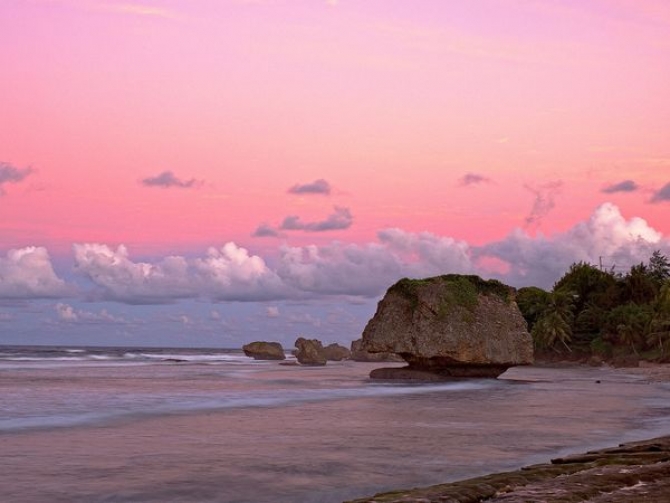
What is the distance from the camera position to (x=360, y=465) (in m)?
13.0

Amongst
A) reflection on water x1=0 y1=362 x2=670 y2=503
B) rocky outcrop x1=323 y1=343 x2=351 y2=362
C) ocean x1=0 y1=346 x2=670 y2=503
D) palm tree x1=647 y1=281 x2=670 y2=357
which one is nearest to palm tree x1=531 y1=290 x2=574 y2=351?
palm tree x1=647 y1=281 x2=670 y2=357

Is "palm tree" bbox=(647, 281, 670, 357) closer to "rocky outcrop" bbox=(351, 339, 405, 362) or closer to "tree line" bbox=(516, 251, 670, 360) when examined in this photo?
"tree line" bbox=(516, 251, 670, 360)

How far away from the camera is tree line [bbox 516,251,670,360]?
7694cm

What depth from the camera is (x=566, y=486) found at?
8.55 meters

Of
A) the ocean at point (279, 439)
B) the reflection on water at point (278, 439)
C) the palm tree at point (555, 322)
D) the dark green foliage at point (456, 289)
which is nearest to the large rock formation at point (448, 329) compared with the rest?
the dark green foliage at point (456, 289)

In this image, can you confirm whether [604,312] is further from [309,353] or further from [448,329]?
[448,329]

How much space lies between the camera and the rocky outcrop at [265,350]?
4026 inches

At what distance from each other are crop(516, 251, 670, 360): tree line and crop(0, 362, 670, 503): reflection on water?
48.3 m

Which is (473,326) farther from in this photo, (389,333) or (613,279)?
(613,279)

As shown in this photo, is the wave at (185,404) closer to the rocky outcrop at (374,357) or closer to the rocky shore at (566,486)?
the rocky shore at (566,486)

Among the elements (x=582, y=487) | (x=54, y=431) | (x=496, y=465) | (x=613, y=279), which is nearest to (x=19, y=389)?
(x=54, y=431)

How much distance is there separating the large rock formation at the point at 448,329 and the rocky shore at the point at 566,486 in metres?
33.6

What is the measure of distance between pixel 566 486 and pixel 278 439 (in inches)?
356

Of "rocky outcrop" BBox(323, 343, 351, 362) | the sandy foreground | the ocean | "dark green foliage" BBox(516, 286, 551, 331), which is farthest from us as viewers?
"rocky outcrop" BBox(323, 343, 351, 362)
